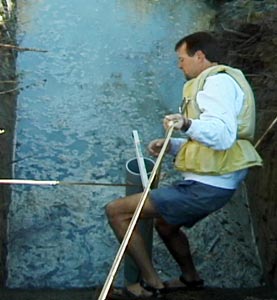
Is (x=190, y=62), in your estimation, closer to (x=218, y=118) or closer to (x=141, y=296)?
(x=218, y=118)

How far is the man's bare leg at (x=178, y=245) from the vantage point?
437cm

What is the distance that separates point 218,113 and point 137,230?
0.88 meters

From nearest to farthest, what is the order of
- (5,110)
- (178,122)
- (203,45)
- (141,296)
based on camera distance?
(178,122)
(203,45)
(141,296)
(5,110)

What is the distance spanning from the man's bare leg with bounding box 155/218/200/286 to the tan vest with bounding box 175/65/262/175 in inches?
17.3

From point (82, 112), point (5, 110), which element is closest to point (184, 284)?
point (5, 110)

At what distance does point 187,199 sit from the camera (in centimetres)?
400

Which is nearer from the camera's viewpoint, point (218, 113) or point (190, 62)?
point (218, 113)

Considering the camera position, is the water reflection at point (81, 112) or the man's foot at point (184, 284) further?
the water reflection at point (81, 112)

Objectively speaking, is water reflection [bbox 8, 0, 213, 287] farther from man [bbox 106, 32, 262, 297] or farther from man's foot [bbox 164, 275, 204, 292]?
man [bbox 106, 32, 262, 297]

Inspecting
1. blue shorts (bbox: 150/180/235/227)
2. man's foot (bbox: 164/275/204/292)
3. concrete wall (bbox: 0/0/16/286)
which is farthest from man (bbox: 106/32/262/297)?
concrete wall (bbox: 0/0/16/286)

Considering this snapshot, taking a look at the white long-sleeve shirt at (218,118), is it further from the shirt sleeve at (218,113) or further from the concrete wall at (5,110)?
the concrete wall at (5,110)

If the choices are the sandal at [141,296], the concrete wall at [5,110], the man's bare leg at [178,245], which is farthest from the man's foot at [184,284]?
the concrete wall at [5,110]

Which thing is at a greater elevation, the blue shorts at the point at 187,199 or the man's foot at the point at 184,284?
the blue shorts at the point at 187,199

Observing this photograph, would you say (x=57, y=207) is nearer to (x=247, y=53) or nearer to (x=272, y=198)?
(x=272, y=198)
